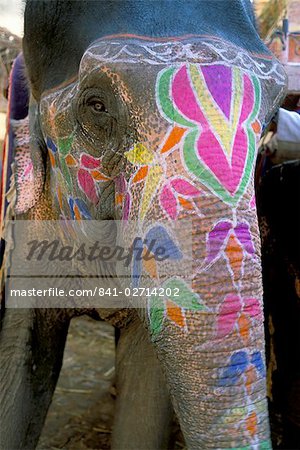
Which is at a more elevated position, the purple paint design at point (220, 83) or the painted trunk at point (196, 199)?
the purple paint design at point (220, 83)

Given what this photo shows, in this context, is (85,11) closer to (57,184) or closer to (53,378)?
(57,184)

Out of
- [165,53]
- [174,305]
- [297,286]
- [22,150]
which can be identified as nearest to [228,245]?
[174,305]

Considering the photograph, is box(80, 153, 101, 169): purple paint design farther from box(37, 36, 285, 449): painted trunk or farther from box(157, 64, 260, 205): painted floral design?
box(157, 64, 260, 205): painted floral design

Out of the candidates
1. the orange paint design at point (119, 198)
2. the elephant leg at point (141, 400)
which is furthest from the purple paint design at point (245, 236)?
the elephant leg at point (141, 400)

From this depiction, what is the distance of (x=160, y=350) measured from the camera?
3.75 feet

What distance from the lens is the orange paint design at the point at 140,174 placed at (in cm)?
116

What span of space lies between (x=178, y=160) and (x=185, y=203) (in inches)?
2.8

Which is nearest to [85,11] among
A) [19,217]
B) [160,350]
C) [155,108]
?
[155,108]

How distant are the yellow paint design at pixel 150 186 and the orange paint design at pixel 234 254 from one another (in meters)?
0.14

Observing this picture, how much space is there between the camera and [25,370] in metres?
1.64

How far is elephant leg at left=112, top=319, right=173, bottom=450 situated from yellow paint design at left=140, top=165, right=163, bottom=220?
25.2 inches

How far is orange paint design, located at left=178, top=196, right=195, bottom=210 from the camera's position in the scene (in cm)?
109

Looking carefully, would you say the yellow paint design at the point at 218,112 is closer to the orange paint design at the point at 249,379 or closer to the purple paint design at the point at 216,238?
the purple paint design at the point at 216,238

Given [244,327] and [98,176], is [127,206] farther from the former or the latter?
[244,327]
